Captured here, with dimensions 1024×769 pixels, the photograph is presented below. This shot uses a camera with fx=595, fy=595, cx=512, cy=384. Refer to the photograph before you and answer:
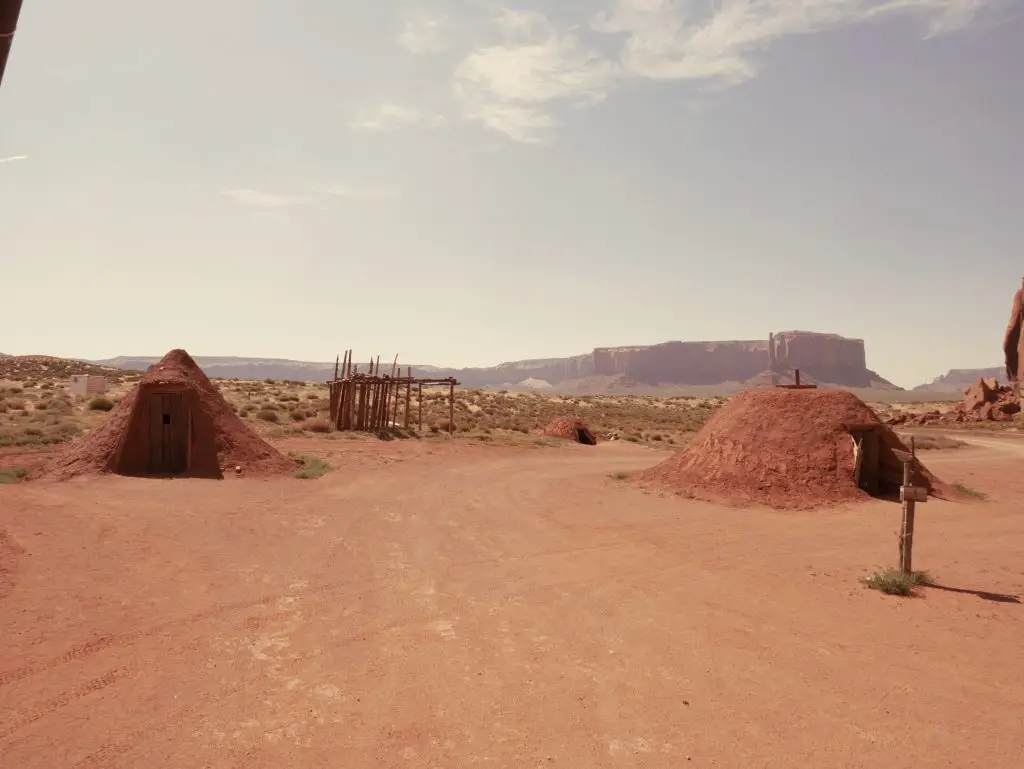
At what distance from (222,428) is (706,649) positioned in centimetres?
1398

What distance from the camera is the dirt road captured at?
4574 millimetres

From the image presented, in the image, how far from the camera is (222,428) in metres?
16.1

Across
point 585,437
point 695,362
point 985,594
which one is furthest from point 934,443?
point 695,362

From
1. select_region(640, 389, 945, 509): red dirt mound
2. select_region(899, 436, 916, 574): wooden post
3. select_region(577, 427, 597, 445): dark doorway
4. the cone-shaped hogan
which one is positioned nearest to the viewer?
select_region(899, 436, 916, 574): wooden post

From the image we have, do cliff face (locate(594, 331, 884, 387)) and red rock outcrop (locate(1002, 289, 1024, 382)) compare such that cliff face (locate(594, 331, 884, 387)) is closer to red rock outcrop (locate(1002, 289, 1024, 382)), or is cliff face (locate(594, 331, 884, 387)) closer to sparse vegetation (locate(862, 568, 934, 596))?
red rock outcrop (locate(1002, 289, 1024, 382))

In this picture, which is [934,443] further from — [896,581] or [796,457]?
[896,581]

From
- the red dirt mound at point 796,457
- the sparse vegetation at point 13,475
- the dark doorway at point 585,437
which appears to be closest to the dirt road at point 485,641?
the sparse vegetation at point 13,475

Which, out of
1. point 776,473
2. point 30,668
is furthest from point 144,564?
point 776,473

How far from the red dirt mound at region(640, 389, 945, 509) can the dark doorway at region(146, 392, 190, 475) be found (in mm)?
12681

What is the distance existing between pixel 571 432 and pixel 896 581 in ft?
71.3

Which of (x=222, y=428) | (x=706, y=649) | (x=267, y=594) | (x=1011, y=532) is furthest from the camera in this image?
(x=222, y=428)

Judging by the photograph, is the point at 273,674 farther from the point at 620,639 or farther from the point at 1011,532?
the point at 1011,532

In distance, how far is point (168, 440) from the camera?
15.4 m

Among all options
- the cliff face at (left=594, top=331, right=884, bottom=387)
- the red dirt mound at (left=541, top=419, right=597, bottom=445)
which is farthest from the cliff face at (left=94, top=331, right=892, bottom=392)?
the red dirt mound at (left=541, top=419, right=597, bottom=445)
